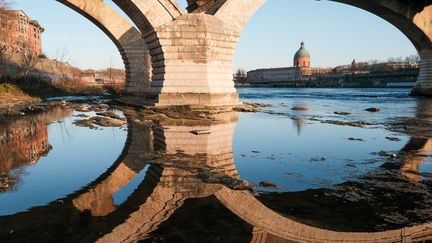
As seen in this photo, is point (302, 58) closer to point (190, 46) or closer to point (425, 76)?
point (425, 76)

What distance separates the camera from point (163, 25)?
1495 cm

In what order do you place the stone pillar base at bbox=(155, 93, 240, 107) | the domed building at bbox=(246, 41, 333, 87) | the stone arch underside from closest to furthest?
1. the stone pillar base at bbox=(155, 93, 240, 107)
2. the stone arch underside
3. the domed building at bbox=(246, 41, 333, 87)

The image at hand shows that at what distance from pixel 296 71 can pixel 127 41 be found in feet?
391

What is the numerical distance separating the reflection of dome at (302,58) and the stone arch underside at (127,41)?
125 m

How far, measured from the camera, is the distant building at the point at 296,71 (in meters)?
135

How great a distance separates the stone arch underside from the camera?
2316cm

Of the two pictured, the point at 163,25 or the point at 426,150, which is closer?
the point at 426,150

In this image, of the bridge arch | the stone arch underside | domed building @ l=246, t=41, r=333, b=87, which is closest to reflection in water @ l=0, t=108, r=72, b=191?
the stone arch underside

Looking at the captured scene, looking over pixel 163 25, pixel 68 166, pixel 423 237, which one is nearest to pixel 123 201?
pixel 68 166

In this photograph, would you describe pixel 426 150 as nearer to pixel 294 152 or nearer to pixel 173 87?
pixel 294 152

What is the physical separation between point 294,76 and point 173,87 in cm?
12745

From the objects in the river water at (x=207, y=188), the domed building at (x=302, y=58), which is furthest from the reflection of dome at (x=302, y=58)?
the river water at (x=207, y=188)

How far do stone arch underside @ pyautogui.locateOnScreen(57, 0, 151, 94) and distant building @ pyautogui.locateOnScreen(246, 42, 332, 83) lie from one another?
363ft

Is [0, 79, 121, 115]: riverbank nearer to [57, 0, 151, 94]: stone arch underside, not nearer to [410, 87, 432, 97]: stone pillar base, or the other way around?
[57, 0, 151, 94]: stone arch underside
